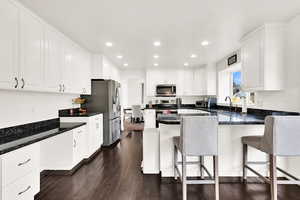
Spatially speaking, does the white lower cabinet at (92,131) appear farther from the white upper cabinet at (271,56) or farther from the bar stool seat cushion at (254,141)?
the white upper cabinet at (271,56)

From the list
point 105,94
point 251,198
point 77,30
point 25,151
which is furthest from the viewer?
point 105,94

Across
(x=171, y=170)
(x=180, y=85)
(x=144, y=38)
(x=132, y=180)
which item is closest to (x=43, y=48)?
(x=144, y=38)

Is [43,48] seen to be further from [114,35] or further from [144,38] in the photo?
[144,38]

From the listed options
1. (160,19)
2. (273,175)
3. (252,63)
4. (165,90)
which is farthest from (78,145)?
(165,90)

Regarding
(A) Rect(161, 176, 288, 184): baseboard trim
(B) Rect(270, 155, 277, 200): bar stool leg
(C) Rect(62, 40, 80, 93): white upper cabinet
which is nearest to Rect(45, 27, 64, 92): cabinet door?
(C) Rect(62, 40, 80, 93): white upper cabinet

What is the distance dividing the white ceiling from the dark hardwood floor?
2.45 meters

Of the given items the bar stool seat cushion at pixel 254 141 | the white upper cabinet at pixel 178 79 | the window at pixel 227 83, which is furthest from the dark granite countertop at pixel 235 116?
the white upper cabinet at pixel 178 79

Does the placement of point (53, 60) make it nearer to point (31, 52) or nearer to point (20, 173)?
point (31, 52)

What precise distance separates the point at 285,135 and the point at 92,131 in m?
3.37

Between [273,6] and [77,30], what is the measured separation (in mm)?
2947

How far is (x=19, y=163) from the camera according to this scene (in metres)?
1.81

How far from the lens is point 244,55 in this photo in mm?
3385

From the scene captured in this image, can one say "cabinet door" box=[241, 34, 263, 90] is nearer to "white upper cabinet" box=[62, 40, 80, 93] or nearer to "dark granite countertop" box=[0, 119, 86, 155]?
"dark granite countertop" box=[0, 119, 86, 155]

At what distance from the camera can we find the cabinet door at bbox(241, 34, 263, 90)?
9.58 feet
